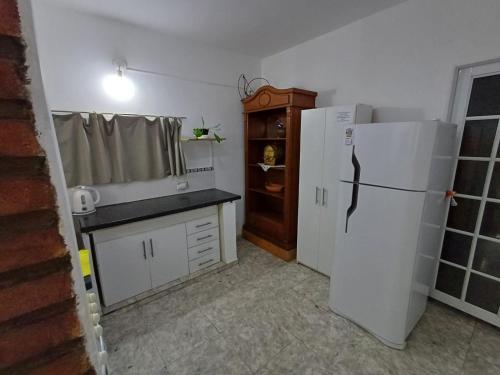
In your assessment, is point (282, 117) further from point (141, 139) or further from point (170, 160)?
point (141, 139)

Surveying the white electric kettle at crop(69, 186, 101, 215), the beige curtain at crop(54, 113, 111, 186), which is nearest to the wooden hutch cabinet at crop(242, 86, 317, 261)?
the beige curtain at crop(54, 113, 111, 186)

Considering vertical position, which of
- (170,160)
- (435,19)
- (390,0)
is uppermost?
(390,0)

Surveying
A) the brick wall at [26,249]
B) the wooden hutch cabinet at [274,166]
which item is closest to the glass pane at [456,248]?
the wooden hutch cabinet at [274,166]

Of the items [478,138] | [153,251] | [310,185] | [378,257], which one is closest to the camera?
[378,257]

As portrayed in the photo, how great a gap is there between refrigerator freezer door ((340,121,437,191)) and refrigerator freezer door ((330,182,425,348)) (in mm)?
79

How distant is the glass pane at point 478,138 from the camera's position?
1749 millimetres

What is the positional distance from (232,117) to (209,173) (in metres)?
0.82

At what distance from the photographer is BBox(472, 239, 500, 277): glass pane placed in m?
1.81

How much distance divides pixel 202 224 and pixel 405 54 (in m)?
2.47

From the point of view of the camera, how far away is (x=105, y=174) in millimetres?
2270

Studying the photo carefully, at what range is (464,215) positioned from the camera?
194 cm

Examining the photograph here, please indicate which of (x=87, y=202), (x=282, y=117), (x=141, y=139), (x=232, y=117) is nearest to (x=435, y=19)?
(x=282, y=117)

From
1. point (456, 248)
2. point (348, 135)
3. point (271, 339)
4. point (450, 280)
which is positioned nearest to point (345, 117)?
point (348, 135)

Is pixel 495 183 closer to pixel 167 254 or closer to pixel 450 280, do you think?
pixel 450 280
